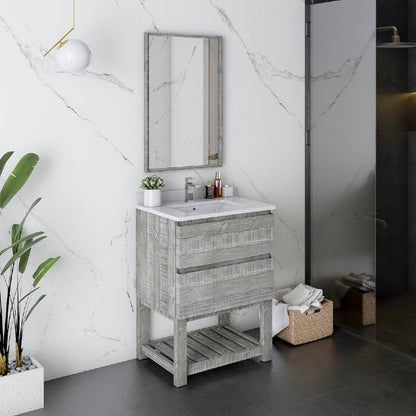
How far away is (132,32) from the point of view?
342 cm

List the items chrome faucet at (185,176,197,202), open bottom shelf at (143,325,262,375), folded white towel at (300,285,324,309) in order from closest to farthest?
open bottom shelf at (143,325,262,375) → chrome faucet at (185,176,197,202) → folded white towel at (300,285,324,309)

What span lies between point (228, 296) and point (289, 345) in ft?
2.30

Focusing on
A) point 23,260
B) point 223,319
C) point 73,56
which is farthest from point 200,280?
point 73,56

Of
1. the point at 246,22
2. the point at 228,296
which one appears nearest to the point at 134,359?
the point at 228,296

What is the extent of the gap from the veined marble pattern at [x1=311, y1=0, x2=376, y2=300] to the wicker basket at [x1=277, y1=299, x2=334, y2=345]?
242mm

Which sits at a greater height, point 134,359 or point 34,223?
point 34,223

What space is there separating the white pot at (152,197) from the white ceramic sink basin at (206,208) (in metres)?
0.03

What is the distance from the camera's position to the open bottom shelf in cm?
341

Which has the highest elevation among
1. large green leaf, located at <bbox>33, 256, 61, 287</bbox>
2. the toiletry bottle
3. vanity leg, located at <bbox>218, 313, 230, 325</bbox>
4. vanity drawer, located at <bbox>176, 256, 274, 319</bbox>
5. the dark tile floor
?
the toiletry bottle

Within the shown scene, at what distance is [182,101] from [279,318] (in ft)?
4.51

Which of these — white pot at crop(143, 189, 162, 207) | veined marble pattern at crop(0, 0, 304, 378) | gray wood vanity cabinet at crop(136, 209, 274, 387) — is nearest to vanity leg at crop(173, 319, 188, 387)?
gray wood vanity cabinet at crop(136, 209, 274, 387)

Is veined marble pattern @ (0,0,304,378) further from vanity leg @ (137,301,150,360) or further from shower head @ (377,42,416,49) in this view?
shower head @ (377,42,416,49)

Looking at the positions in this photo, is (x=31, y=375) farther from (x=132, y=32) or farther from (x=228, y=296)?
(x=132, y=32)

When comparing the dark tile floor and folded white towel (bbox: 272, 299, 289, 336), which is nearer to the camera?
the dark tile floor
